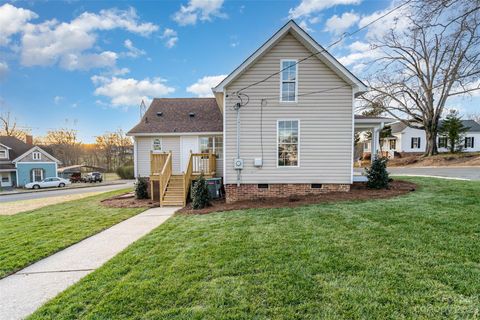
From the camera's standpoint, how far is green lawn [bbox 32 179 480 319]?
8.08ft

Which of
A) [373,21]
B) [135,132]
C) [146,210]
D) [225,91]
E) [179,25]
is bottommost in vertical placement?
[146,210]

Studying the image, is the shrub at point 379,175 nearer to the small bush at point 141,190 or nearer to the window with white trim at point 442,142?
the small bush at point 141,190

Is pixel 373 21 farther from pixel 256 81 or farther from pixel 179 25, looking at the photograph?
pixel 179 25

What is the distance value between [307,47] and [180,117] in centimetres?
805

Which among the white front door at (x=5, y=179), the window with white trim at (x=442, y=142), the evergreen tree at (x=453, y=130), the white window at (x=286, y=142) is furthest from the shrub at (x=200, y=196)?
the window with white trim at (x=442, y=142)

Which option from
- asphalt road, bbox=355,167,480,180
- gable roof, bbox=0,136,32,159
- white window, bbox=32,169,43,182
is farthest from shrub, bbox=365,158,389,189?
gable roof, bbox=0,136,32,159

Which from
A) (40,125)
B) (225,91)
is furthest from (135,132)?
(40,125)

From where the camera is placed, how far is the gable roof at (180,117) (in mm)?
12230

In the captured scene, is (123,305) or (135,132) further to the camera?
(135,132)

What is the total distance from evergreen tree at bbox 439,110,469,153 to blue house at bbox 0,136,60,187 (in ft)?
171

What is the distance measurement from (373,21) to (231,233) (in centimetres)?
649

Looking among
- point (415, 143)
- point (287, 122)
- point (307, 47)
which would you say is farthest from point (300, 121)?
point (415, 143)

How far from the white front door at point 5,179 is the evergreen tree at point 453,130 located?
55.8 metres

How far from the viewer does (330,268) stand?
327cm
